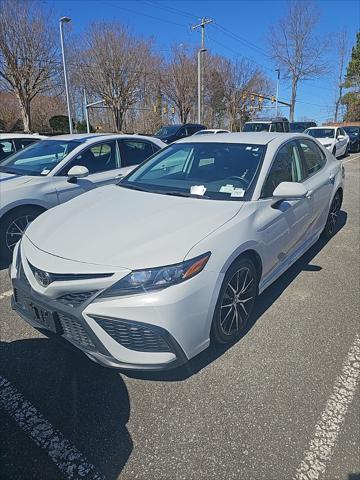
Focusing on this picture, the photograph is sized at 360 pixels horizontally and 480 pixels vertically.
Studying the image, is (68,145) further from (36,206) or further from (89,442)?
(89,442)

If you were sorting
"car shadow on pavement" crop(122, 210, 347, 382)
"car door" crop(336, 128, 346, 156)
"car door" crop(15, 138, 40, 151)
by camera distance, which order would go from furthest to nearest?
"car door" crop(336, 128, 346, 156) < "car door" crop(15, 138, 40, 151) < "car shadow on pavement" crop(122, 210, 347, 382)

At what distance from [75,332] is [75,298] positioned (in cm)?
22

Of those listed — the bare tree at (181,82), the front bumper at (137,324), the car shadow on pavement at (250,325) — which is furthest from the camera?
the bare tree at (181,82)

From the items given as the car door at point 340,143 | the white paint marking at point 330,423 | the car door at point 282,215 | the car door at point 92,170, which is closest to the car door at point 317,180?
the car door at point 282,215

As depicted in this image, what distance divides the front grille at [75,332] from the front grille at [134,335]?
0.14 meters

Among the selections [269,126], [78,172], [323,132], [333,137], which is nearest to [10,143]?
[78,172]

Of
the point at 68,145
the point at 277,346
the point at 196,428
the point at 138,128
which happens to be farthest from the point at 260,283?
the point at 138,128

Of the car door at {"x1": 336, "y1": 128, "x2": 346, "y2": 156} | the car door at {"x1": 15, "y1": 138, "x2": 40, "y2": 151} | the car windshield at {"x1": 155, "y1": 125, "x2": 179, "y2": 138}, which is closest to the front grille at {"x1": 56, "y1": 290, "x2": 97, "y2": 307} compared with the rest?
the car door at {"x1": 15, "y1": 138, "x2": 40, "y2": 151}

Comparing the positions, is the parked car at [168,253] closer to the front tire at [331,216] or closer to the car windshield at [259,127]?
the front tire at [331,216]

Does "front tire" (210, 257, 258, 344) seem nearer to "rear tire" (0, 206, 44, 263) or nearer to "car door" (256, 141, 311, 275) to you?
"car door" (256, 141, 311, 275)

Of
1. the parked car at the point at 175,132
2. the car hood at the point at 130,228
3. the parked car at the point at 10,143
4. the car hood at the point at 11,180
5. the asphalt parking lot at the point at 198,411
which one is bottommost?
the asphalt parking lot at the point at 198,411

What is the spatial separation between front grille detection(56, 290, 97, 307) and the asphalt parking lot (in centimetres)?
64

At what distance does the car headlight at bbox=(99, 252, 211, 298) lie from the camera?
1.96 m

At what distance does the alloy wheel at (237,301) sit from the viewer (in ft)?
8.11
